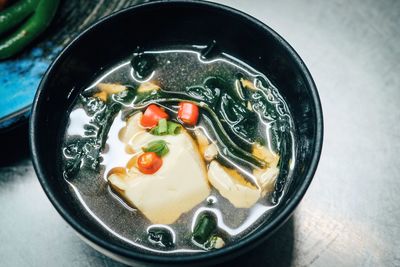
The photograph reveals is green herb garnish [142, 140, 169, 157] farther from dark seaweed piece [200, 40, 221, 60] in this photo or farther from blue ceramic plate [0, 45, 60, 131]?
blue ceramic plate [0, 45, 60, 131]

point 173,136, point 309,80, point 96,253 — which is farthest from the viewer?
point 96,253

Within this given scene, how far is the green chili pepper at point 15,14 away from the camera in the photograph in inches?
82.7

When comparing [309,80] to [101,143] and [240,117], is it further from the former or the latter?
[101,143]

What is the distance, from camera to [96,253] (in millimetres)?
1642

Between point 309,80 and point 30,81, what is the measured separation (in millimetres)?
1096

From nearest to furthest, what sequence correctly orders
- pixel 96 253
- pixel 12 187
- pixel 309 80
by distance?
pixel 309 80 → pixel 96 253 → pixel 12 187

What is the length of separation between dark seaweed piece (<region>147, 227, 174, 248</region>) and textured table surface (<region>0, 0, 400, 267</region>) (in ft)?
1.05

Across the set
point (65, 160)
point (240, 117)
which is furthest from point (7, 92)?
point (240, 117)

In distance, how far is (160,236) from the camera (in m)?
1.36

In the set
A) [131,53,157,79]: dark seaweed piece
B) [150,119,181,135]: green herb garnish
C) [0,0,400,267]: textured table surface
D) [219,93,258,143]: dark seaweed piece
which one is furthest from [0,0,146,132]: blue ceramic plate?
[219,93,258,143]: dark seaweed piece

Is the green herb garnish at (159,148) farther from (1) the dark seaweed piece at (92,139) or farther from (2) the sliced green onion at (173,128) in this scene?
(1) the dark seaweed piece at (92,139)

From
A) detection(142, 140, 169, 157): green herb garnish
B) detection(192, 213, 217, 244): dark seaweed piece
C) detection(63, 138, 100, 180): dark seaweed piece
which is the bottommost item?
detection(192, 213, 217, 244): dark seaweed piece

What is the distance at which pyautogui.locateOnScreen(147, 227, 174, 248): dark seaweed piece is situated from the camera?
135cm

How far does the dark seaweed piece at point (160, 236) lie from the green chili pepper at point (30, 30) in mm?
Answer: 1094
